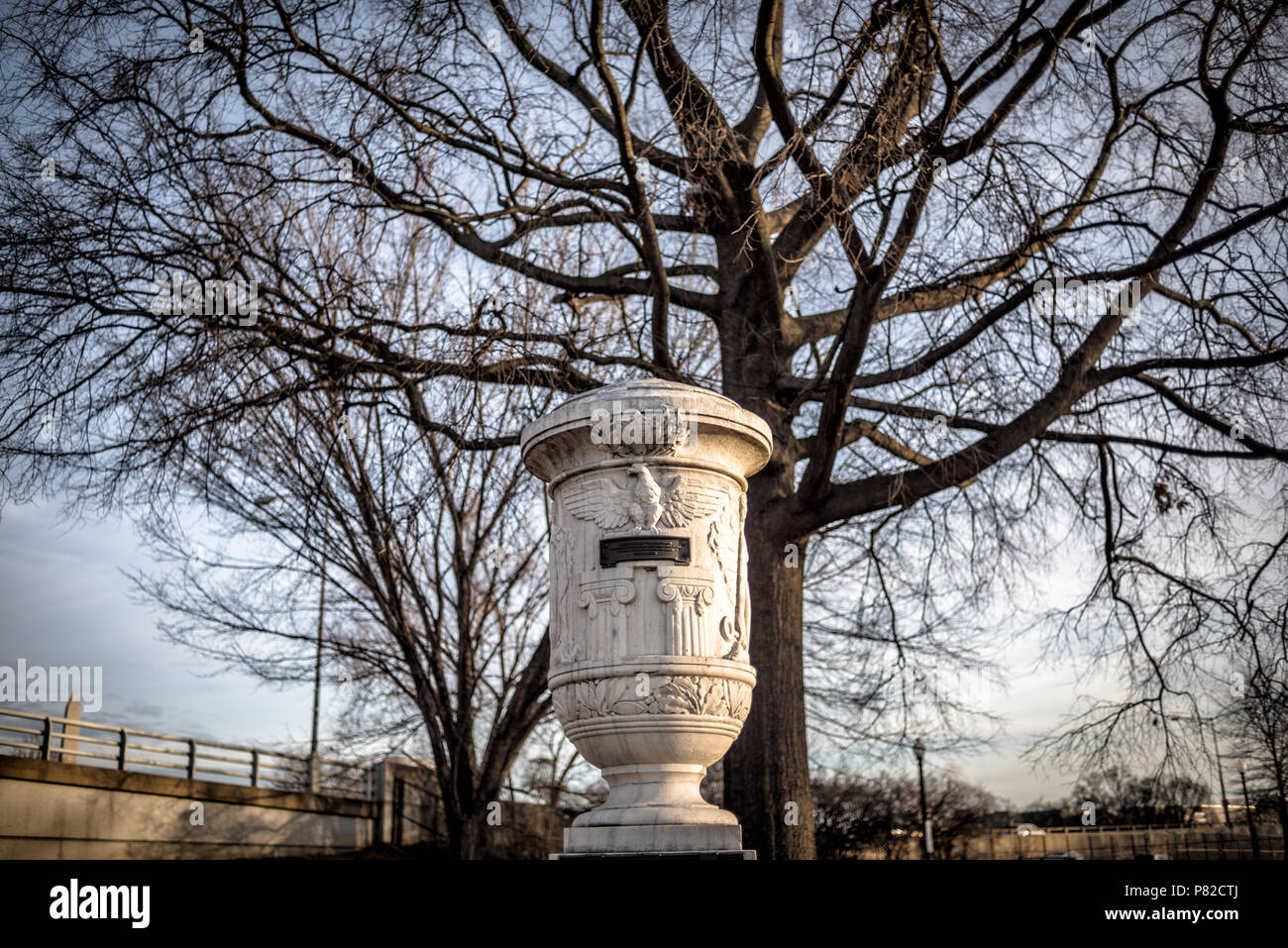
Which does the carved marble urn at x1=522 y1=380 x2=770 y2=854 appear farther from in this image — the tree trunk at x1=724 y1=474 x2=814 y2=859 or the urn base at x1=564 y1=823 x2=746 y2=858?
the tree trunk at x1=724 y1=474 x2=814 y2=859

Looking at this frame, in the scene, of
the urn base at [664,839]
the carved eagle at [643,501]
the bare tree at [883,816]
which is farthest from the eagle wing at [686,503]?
the bare tree at [883,816]

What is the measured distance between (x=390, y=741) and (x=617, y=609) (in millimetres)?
13534

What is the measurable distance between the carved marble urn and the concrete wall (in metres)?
13.3

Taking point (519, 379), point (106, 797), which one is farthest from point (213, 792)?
point (519, 379)

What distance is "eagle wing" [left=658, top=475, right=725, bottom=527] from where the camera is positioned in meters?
6.00

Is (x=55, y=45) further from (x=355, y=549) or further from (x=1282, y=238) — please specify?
(x=1282, y=238)

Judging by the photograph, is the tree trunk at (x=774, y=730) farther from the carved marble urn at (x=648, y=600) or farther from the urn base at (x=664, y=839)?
the urn base at (x=664, y=839)

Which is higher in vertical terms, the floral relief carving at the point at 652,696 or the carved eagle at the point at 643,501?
the carved eagle at the point at 643,501

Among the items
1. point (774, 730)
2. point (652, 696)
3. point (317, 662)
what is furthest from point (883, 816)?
point (652, 696)

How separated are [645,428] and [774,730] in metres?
3.75

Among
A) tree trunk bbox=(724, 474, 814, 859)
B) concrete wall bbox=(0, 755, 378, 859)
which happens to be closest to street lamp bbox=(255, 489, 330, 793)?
concrete wall bbox=(0, 755, 378, 859)

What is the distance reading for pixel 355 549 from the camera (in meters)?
13.1

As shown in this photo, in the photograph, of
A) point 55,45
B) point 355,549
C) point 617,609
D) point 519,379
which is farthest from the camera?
point 355,549

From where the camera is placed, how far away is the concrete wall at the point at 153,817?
15.8 meters
